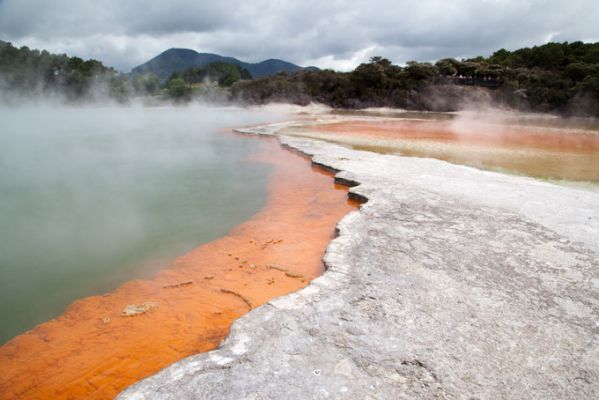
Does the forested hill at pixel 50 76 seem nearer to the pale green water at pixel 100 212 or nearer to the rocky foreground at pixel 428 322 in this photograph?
the pale green water at pixel 100 212

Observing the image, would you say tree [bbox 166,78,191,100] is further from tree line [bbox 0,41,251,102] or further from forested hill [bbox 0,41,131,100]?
forested hill [bbox 0,41,131,100]

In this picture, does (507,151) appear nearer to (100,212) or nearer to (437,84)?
(100,212)

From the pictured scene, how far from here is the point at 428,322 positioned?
255 cm

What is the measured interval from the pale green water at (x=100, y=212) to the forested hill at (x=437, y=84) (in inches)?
1090

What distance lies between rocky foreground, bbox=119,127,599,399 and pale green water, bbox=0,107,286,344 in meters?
1.94

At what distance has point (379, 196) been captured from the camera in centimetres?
532

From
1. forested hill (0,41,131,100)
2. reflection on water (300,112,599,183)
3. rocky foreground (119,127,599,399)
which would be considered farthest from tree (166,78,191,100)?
rocky foreground (119,127,599,399)

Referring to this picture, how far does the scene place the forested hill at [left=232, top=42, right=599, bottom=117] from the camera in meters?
33.3

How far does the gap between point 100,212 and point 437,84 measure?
36429 millimetres

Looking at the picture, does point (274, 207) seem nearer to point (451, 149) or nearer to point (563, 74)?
point (451, 149)

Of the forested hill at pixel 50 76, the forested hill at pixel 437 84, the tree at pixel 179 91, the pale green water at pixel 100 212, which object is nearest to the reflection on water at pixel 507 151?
the pale green water at pixel 100 212

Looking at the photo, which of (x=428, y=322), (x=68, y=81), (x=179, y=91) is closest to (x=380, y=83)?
(x=179, y=91)

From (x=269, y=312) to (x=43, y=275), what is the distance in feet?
8.79

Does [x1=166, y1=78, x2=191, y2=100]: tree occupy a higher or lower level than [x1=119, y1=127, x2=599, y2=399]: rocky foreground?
higher
